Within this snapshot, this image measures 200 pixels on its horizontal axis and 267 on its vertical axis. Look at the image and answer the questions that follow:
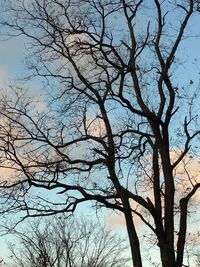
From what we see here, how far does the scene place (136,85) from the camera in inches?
868

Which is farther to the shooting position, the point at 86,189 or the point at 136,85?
the point at 136,85

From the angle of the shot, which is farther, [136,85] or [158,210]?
[136,85]

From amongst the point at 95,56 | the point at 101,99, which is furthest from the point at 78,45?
the point at 101,99

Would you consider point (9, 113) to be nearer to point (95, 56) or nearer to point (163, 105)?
point (95, 56)

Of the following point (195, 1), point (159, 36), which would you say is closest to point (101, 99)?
point (159, 36)

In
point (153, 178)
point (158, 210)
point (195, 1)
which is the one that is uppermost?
point (195, 1)

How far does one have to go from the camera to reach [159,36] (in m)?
21.7

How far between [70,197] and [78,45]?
6037 mm

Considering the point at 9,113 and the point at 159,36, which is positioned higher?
the point at 159,36

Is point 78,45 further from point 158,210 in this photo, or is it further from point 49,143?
point 158,210

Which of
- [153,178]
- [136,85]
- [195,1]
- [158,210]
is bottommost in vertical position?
[158,210]

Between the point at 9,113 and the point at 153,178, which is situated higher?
the point at 9,113

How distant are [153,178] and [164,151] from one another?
1.15m

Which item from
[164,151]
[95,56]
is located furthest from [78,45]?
[164,151]
